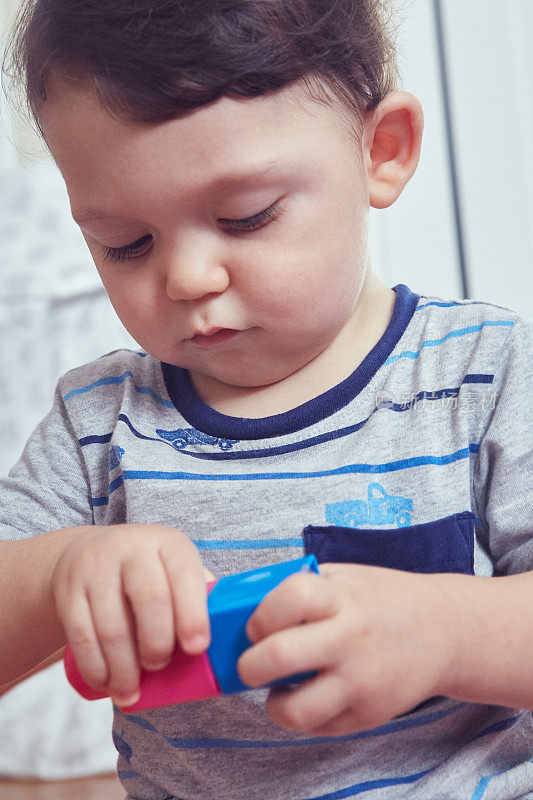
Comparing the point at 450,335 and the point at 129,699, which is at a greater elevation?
the point at 450,335

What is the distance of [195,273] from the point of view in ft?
1.88

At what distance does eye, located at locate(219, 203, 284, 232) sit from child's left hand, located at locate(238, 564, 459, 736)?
0.23m

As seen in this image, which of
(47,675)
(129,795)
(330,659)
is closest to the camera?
(330,659)

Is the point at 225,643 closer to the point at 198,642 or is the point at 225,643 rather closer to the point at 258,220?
the point at 198,642

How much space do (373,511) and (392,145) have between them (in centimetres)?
28

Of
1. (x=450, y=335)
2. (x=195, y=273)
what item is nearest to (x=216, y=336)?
(x=195, y=273)

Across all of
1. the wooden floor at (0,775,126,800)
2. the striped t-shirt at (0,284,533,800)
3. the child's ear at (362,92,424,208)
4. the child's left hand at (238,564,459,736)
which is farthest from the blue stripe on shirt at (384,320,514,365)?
the wooden floor at (0,775,126,800)

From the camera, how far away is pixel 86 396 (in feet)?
2.50

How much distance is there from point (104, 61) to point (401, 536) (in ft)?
1.17

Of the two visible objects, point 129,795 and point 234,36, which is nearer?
point 234,36

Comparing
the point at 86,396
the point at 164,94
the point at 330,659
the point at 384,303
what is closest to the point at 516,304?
the point at 384,303

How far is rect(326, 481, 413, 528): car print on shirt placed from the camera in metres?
0.62

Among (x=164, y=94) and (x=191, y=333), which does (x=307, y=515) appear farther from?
(x=164, y=94)

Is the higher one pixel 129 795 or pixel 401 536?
pixel 401 536
